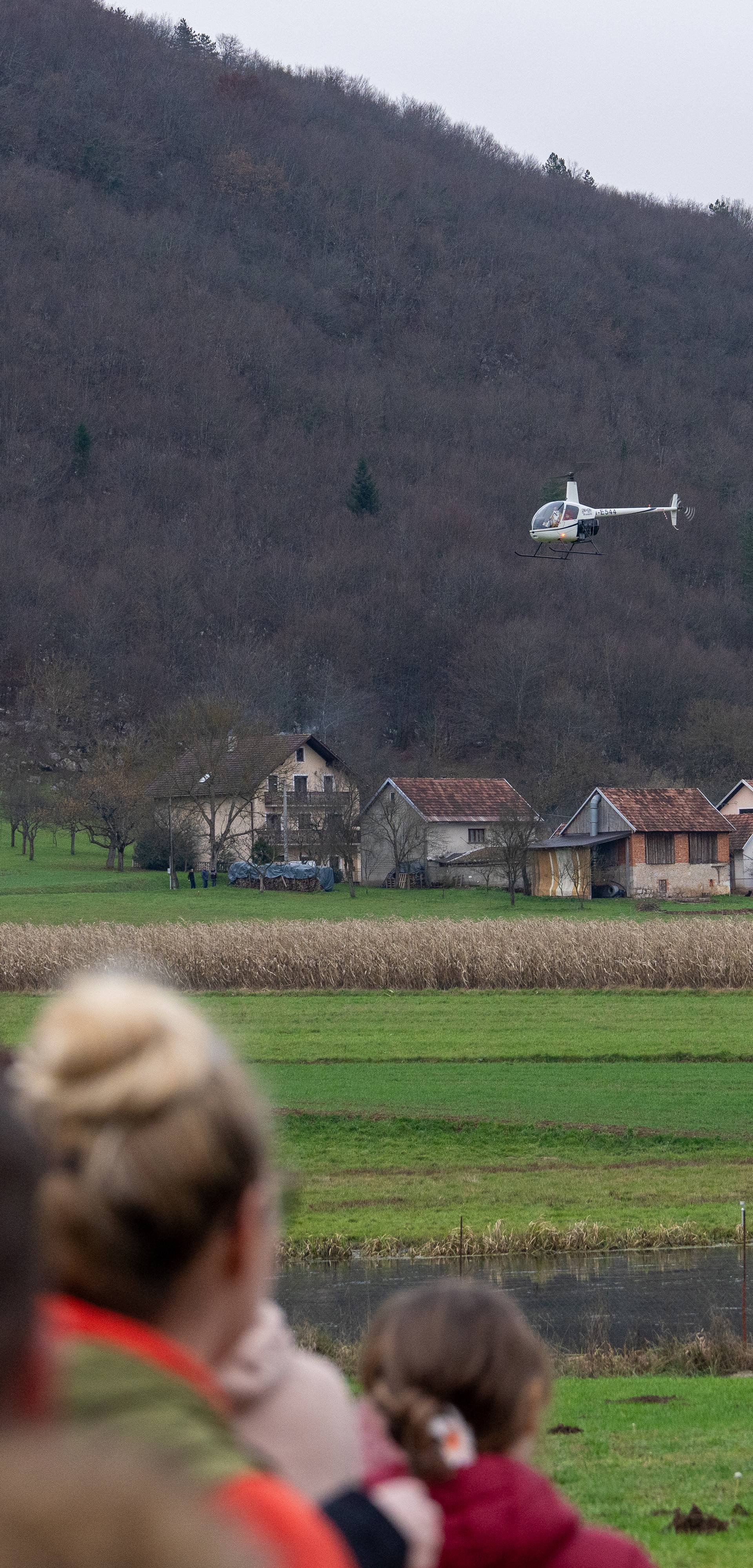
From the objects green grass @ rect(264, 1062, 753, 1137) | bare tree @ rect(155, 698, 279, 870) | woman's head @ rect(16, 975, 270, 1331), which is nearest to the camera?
woman's head @ rect(16, 975, 270, 1331)

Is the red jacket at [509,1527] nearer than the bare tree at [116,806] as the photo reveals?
Yes

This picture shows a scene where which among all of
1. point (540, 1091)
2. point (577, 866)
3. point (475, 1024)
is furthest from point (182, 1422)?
point (577, 866)

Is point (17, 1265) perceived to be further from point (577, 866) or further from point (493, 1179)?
point (577, 866)

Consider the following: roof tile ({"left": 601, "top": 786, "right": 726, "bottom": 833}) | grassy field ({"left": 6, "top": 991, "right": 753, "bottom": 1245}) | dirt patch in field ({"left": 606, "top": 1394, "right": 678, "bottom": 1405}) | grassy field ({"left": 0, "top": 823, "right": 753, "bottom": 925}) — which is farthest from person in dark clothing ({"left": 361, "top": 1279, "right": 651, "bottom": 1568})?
roof tile ({"left": 601, "top": 786, "right": 726, "bottom": 833})

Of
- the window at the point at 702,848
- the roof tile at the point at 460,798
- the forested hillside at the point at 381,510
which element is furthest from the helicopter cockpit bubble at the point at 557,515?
the forested hillside at the point at 381,510

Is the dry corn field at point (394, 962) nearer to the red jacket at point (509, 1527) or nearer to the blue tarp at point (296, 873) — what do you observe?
the blue tarp at point (296, 873)

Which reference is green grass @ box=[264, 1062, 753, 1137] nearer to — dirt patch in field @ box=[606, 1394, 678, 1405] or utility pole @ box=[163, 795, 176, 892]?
dirt patch in field @ box=[606, 1394, 678, 1405]

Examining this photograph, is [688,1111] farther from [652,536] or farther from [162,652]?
[652,536]
